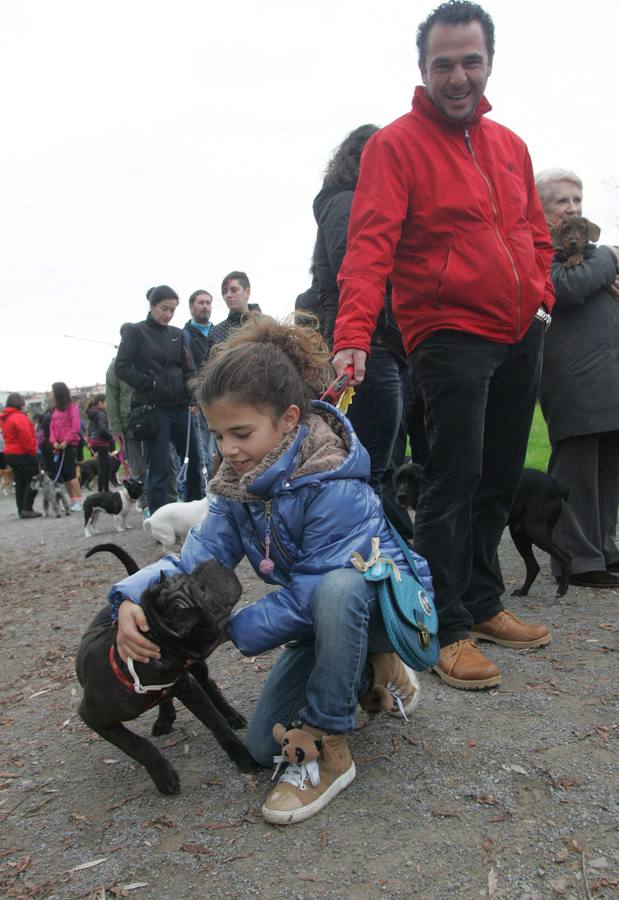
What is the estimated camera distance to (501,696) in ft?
9.47

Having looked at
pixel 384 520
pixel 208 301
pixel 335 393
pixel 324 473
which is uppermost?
pixel 208 301

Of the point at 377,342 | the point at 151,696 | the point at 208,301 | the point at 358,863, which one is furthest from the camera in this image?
the point at 208,301

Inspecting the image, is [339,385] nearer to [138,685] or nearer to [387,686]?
[387,686]

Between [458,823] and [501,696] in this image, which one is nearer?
[458,823]

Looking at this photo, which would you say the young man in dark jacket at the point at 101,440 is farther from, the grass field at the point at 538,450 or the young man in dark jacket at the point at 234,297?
the grass field at the point at 538,450

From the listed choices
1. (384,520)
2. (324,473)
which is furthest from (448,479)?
(324,473)

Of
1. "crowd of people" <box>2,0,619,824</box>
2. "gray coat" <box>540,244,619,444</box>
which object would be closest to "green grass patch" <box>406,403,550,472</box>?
"gray coat" <box>540,244,619,444</box>

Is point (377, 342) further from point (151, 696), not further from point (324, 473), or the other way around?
point (151, 696)

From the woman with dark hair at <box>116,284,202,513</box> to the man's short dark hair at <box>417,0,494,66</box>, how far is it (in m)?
4.71

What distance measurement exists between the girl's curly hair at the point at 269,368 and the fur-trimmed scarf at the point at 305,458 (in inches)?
3.6

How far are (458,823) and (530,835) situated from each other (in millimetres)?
201

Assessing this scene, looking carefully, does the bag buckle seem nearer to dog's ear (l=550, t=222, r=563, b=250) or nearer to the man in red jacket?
the man in red jacket

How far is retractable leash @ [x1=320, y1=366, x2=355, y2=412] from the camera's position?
2.69 meters

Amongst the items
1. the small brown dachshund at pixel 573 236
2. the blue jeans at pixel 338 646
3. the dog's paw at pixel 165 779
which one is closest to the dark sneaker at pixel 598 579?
the small brown dachshund at pixel 573 236
